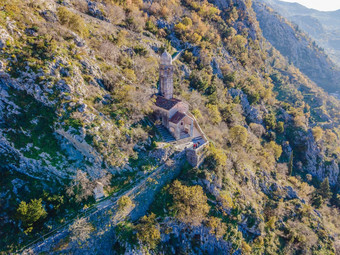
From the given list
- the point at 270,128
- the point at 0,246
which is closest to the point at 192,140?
the point at 0,246

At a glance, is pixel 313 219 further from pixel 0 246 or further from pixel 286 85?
pixel 286 85

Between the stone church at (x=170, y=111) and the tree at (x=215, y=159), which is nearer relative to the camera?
the tree at (x=215, y=159)

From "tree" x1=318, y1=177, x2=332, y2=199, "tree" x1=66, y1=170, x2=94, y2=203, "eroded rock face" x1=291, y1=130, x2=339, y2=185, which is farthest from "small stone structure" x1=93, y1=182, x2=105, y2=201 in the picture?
"eroded rock face" x1=291, y1=130, x2=339, y2=185

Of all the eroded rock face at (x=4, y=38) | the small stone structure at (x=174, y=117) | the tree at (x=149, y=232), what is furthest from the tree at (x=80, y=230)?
the eroded rock face at (x=4, y=38)

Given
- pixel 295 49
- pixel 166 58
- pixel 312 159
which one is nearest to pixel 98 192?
pixel 166 58

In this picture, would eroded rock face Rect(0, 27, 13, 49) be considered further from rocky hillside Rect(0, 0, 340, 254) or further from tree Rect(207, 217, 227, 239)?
tree Rect(207, 217, 227, 239)

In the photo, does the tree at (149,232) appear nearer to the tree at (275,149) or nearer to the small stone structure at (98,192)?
the small stone structure at (98,192)
